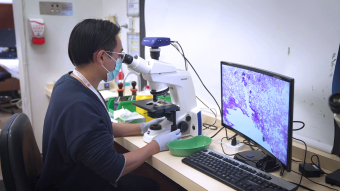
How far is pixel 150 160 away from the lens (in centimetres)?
122

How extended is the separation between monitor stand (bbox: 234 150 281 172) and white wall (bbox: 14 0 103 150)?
2.11 metres

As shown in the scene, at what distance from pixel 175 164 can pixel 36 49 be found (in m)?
2.05

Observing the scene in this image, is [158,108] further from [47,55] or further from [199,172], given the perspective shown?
[47,55]

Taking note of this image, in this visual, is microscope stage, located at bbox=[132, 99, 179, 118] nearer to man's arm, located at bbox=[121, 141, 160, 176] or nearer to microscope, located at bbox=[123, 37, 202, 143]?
microscope, located at bbox=[123, 37, 202, 143]

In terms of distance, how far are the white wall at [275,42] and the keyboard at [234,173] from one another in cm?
40

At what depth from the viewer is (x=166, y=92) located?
4.60 feet

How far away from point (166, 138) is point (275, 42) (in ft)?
2.36

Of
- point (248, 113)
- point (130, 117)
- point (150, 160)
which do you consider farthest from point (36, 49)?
point (248, 113)

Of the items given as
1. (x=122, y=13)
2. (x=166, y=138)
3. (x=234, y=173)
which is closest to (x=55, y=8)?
(x=122, y=13)

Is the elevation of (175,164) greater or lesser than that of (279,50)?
lesser

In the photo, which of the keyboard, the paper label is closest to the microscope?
the keyboard

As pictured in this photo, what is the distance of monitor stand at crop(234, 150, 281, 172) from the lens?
1.08 meters

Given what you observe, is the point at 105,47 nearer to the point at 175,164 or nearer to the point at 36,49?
the point at 175,164

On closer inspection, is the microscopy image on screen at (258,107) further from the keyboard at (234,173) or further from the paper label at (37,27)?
the paper label at (37,27)
